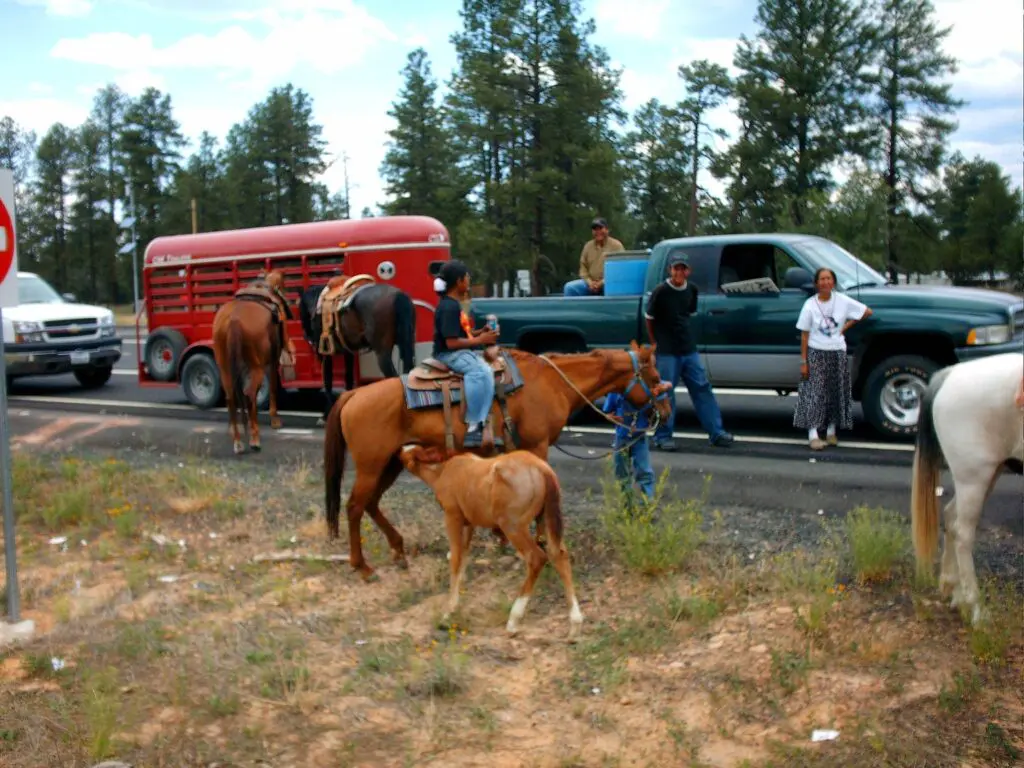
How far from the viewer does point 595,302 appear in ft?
40.6

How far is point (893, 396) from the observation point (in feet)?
35.7

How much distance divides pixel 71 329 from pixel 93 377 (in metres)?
1.32

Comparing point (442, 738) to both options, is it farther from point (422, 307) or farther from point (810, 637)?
point (422, 307)

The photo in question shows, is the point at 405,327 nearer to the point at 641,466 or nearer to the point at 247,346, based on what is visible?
the point at 247,346

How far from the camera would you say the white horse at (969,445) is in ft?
18.3

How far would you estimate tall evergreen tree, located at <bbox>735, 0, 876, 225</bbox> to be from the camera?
4597 centimetres

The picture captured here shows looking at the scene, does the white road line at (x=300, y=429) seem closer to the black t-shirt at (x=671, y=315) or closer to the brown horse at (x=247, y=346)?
the brown horse at (x=247, y=346)

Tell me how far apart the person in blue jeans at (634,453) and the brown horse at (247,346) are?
5.07m

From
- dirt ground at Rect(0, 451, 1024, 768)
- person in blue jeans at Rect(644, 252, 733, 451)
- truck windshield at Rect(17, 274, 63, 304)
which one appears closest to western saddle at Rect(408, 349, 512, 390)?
dirt ground at Rect(0, 451, 1024, 768)

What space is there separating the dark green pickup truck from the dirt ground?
12.3 ft

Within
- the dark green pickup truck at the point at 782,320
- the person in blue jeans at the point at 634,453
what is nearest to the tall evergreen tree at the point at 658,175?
the dark green pickup truck at the point at 782,320

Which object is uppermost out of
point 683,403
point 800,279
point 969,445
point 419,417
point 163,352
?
point 800,279

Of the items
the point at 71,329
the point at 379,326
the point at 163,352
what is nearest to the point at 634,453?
the point at 379,326

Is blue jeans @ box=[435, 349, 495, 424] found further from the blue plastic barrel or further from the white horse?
the blue plastic barrel
